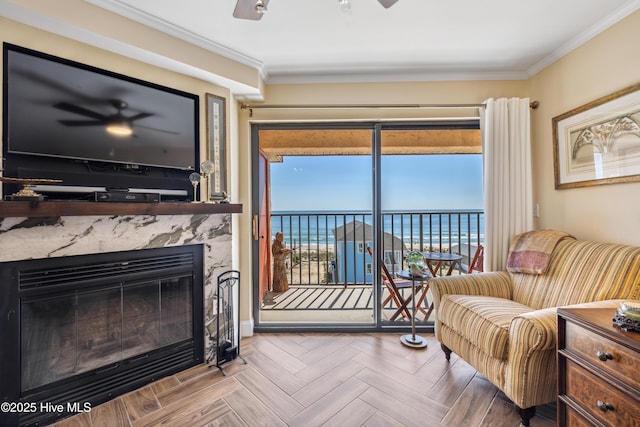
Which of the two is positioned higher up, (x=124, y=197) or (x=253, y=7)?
(x=253, y=7)

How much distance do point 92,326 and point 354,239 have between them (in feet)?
9.23

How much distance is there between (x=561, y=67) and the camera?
2.18 meters

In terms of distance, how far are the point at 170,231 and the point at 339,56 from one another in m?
1.96

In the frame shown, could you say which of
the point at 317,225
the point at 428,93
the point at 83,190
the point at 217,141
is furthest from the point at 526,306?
the point at 83,190

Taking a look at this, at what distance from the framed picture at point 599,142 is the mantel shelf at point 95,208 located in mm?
2786

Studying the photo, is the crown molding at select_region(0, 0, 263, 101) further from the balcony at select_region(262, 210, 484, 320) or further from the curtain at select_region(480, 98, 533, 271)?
the curtain at select_region(480, 98, 533, 271)

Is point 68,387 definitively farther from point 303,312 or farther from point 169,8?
point 169,8

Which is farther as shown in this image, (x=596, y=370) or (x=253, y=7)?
(x=253, y=7)

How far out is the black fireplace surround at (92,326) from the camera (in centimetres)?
145

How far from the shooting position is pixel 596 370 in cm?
112

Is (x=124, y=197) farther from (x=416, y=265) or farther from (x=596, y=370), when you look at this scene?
(x=596, y=370)

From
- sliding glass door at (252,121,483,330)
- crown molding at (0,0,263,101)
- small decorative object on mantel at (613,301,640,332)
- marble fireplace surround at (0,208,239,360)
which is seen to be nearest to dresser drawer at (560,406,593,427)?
small decorative object on mantel at (613,301,640,332)

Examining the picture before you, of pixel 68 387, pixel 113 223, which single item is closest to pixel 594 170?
pixel 113 223

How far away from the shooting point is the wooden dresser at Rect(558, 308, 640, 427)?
3.28 ft
